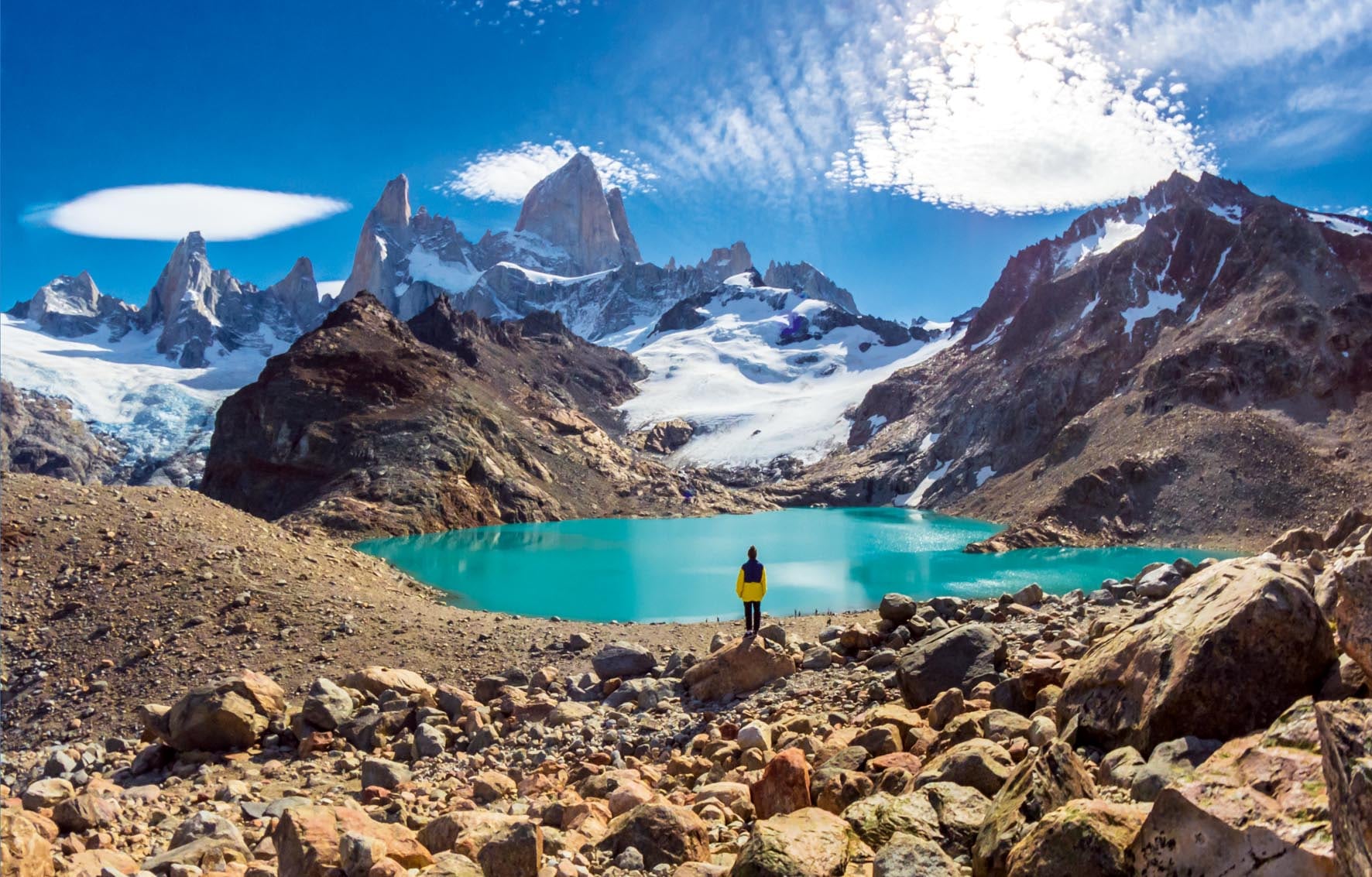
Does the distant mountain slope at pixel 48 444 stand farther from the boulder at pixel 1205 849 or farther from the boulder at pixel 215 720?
the boulder at pixel 1205 849

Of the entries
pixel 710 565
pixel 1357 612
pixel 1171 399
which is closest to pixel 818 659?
pixel 1357 612

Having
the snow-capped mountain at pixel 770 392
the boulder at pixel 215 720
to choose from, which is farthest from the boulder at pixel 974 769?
the snow-capped mountain at pixel 770 392

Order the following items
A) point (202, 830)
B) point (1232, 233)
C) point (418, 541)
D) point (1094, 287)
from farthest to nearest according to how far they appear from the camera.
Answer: point (1094, 287), point (1232, 233), point (418, 541), point (202, 830)

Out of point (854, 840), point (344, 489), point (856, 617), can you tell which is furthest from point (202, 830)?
point (344, 489)

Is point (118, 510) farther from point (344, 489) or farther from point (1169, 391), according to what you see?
point (1169, 391)

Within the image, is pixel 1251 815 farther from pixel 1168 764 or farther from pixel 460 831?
pixel 460 831

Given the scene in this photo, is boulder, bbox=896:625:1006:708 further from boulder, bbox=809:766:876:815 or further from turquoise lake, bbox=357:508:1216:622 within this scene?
turquoise lake, bbox=357:508:1216:622

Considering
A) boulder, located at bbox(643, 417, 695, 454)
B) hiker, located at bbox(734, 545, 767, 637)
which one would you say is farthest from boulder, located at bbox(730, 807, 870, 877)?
boulder, located at bbox(643, 417, 695, 454)
